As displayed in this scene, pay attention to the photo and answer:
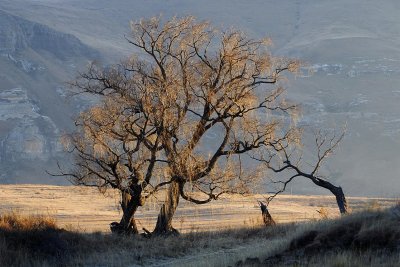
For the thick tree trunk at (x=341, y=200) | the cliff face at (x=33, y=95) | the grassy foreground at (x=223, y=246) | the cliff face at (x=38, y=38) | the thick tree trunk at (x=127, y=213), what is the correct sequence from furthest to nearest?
the cliff face at (x=38, y=38) → the cliff face at (x=33, y=95) → the thick tree trunk at (x=341, y=200) → the thick tree trunk at (x=127, y=213) → the grassy foreground at (x=223, y=246)

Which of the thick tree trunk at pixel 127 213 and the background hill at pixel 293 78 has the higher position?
the background hill at pixel 293 78

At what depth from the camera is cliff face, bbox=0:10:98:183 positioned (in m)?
84.9

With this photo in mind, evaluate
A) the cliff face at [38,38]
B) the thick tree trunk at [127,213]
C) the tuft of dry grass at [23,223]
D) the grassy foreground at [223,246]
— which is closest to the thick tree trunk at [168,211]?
the thick tree trunk at [127,213]

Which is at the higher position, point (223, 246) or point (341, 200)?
point (341, 200)

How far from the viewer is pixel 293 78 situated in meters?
123

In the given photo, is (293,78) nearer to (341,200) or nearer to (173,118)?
(341,200)

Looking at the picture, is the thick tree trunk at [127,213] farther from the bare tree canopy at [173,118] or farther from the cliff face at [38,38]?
the cliff face at [38,38]

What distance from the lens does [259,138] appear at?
73.8ft

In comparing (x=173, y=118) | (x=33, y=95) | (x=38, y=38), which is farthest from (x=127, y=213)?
(x=38, y=38)

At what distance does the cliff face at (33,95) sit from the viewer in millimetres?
84875

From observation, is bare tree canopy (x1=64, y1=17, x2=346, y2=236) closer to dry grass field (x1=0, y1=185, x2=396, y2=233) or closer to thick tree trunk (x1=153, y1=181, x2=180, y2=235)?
thick tree trunk (x1=153, y1=181, x2=180, y2=235)

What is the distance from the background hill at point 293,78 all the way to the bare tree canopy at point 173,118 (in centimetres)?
3564

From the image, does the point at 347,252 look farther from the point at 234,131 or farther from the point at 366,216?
the point at 234,131

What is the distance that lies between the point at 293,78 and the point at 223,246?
106781 mm
